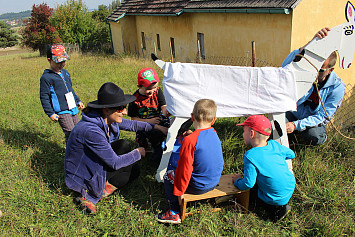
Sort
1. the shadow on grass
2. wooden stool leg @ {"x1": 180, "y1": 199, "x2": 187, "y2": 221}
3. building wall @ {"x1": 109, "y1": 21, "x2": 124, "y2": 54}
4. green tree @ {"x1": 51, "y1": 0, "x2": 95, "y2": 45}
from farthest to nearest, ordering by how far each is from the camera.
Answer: green tree @ {"x1": 51, "y1": 0, "x2": 95, "y2": 45}
building wall @ {"x1": 109, "y1": 21, "x2": 124, "y2": 54}
the shadow on grass
wooden stool leg @ {"x1": 180, "y1": 199, "x2": 187, "y2": 221}

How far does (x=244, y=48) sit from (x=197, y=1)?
320 cm

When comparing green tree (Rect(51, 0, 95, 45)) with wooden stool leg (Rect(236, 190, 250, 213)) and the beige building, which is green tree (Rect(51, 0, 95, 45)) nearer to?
the beige building

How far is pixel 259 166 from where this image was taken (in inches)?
101

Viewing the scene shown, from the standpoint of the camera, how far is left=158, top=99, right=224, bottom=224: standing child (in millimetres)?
2475

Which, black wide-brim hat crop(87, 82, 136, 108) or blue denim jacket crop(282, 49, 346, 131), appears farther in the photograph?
blue denim jacket crop(282, 49, 346, 131)

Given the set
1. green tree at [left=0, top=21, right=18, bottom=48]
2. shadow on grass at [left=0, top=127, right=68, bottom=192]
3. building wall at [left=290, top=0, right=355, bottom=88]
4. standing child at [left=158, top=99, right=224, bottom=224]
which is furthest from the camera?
green tree at [left=0, top=21, right=18, bottom=48]

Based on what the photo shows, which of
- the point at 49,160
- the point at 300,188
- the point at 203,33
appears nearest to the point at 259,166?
the point at 300,188

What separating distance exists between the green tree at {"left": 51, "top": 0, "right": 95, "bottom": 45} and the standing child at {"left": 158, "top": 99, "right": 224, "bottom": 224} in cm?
2656

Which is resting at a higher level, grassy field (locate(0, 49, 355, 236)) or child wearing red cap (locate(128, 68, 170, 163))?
child wearing red cap (locate(128, 68, 170, 163))

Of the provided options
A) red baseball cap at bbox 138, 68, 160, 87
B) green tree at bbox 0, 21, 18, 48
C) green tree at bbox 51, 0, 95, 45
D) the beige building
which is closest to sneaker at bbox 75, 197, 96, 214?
red baseball cap at bbox 138, 68, 160, 87

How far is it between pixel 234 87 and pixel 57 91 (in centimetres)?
274

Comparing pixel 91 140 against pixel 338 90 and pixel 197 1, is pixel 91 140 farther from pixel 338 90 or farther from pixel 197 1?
pixel 197 1

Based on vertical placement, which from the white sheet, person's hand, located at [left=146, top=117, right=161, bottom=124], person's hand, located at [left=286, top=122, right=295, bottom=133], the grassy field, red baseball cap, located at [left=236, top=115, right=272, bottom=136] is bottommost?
the grassy field

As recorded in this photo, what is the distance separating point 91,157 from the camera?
2930 millimetres
